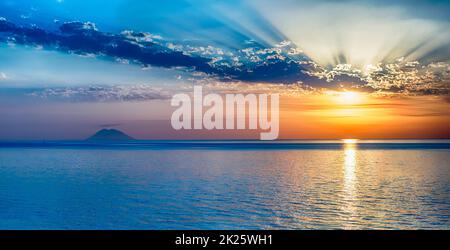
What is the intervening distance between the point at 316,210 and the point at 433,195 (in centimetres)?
497

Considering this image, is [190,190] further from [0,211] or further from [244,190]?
[0,211]

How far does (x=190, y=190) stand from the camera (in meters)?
14.9

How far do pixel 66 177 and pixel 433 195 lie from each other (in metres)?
15.4

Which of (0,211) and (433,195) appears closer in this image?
(0,211)
